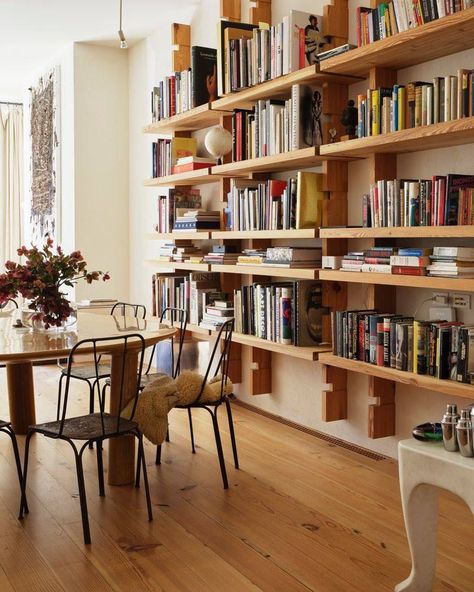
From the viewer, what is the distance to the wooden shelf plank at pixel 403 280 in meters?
2.97

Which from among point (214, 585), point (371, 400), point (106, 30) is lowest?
point (214, 585)

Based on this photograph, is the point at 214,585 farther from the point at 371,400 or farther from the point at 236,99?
the point at 236,99

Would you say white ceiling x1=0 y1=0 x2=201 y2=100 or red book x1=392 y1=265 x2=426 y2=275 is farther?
white ceiling x1=0 y1=0 x2=201 y2=100

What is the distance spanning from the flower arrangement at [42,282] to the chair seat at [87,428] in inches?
25.9

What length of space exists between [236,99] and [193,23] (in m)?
1.48

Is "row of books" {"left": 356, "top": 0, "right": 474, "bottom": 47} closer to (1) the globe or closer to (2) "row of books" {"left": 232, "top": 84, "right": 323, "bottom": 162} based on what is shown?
(2) "row of books" {"left": 232, "top": 84, "right": 323, "bottom": 162}

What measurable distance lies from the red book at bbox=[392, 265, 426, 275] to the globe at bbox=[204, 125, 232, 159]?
5.95 ft

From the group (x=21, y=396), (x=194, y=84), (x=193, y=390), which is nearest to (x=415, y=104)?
(x=193, y=390)

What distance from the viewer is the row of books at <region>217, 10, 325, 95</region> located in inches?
154

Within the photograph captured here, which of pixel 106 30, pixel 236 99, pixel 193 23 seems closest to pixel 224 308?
pixel 236 99

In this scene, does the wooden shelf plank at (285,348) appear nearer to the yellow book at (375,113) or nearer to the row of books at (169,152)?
the yellow book at (375,113)


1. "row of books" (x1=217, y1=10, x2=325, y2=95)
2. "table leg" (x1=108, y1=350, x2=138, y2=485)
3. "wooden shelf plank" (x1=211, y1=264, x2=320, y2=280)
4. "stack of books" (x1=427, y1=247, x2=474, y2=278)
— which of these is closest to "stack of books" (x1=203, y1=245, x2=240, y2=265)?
"wooden shelf plank" (x1=211, y1=264, x2=320, y2=280)

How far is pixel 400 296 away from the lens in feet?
12.2

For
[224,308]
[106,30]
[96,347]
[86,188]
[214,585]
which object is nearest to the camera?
[214,585]
